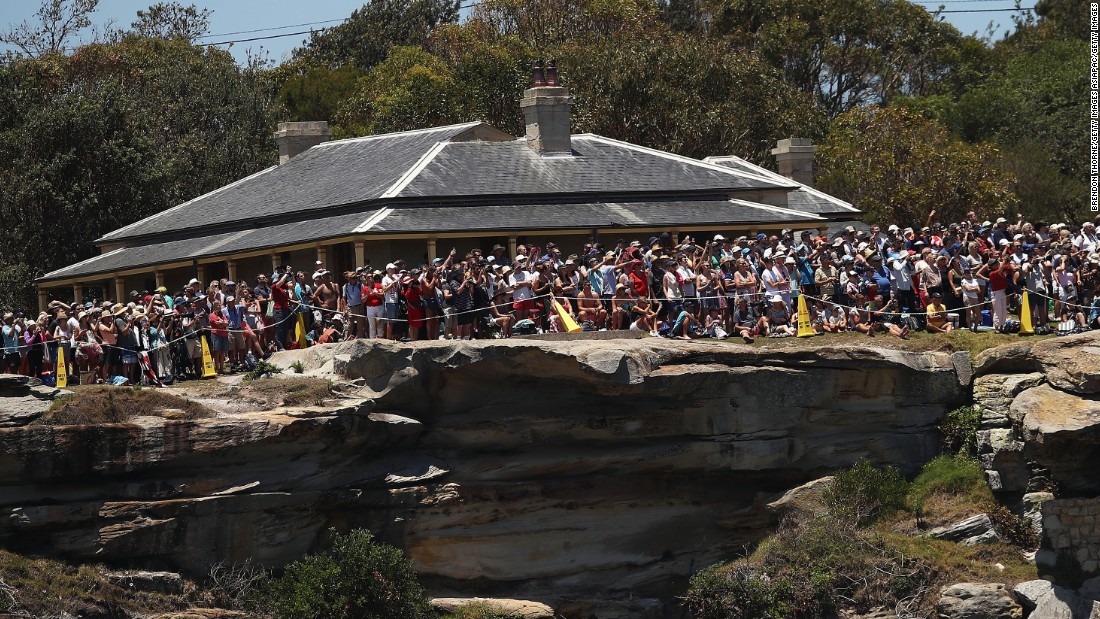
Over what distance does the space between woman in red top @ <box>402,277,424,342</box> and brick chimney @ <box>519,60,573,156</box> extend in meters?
14.0

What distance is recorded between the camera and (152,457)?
2770 cm

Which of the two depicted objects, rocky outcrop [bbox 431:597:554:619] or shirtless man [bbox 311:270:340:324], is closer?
rocky outcrop [bbox 431:597:554:619]

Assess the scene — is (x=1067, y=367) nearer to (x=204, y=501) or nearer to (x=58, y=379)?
(x=204, y=501)

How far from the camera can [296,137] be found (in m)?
49.4

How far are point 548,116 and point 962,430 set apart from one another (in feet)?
52.9

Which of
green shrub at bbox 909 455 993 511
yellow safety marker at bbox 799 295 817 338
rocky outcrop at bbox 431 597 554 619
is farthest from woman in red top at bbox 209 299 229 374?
green shrub at bbox 909 455 993 511

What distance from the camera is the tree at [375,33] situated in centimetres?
8719

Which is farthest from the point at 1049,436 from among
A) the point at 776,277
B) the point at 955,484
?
the point at 776,277

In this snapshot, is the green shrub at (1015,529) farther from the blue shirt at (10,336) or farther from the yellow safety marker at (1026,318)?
the blue shirt at (10,336)

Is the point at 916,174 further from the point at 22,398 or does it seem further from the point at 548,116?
the point at 22,398

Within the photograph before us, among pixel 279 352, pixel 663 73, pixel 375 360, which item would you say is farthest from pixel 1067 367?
pixel 663 73

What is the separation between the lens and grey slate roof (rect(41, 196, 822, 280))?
126 ft

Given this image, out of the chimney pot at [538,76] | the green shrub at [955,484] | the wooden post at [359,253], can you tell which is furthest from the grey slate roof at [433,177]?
the green shrub at [955,484]

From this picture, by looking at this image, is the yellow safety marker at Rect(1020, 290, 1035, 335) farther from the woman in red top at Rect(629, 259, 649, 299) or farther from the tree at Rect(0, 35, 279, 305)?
the tree at Rect(0, 35, 279, 305)
